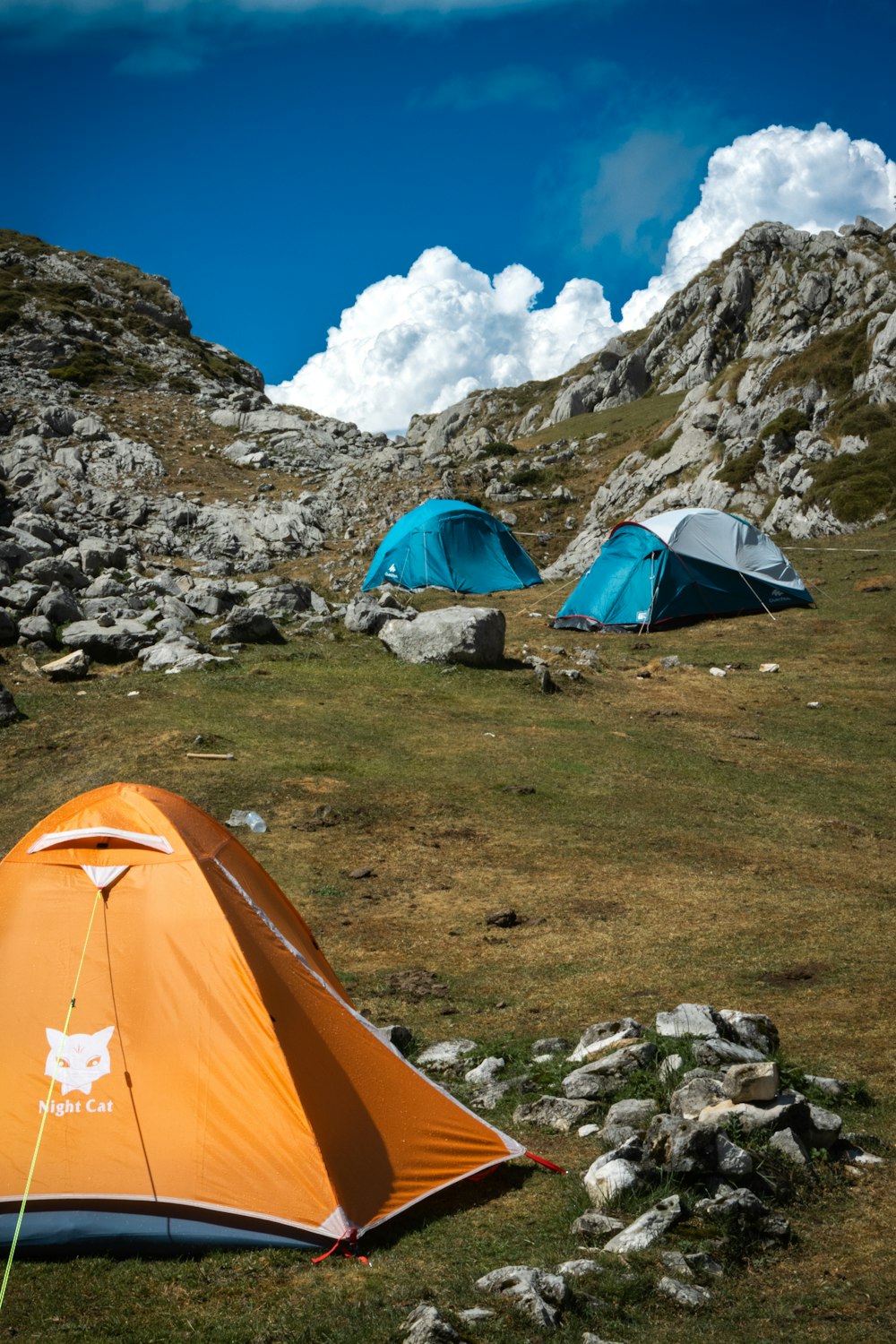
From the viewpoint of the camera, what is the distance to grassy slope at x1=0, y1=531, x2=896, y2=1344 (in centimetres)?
587

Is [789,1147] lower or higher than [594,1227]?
higher

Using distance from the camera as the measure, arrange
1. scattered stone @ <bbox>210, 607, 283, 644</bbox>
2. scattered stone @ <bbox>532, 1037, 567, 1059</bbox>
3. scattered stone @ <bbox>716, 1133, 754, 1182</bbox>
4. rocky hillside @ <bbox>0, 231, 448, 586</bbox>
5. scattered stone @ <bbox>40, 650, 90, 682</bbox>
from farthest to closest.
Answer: rocky hillside @ <bbox>0, 231, 448, 586</bbox> < scattered stone @ <bbox>210, 607, 283, 644</bbox> < scattered stone @ <bbox>40, 650, 90, 682</bbox> < scattered stone @ <bbox>532, 1037, 567, 1059</bbox> < scattered stone @ <bbox>716, 1133, 754, 1182</bbox>

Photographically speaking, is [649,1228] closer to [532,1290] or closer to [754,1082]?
[532,1290]

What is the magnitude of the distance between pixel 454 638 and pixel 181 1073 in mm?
18922

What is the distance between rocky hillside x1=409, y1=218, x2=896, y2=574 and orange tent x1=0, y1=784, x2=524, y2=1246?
34.2m

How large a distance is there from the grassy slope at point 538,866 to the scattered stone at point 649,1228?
388 millimetres

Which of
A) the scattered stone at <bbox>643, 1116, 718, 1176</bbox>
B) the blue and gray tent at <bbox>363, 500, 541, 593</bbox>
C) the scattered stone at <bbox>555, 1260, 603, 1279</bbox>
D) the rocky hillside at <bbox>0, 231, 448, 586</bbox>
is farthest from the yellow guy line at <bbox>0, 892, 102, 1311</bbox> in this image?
the blue and gray tent at <bbox>363, 500, 541, 593</bbox>

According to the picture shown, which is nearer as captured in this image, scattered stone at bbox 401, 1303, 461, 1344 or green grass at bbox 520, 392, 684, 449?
scattered stone at bbox 401, 1303, 461, 1344

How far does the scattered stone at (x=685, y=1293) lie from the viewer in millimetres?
5512

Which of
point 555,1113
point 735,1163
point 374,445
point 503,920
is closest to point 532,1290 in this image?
point 735,1163

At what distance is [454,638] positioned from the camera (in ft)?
83.9

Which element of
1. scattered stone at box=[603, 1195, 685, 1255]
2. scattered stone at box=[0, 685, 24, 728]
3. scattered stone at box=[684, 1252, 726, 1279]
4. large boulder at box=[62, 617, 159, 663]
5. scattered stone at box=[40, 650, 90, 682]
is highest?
large boulder at box=[62, 617, 159, 663]

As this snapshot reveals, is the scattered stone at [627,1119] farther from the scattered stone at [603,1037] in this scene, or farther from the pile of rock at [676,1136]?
the scattered stone at [603,1037]

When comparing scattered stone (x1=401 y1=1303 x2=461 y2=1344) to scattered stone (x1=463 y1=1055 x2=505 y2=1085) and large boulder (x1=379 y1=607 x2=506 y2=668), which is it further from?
large boulder (x1=379 y1=607 x2=506 y2=668)
